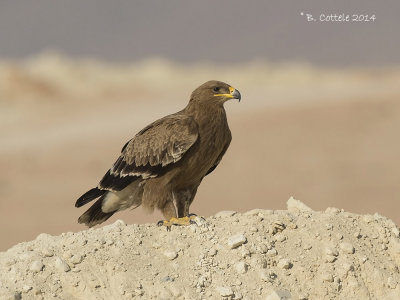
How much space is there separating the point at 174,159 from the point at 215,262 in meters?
1.76

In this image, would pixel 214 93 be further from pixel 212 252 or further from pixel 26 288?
pixel 26 288

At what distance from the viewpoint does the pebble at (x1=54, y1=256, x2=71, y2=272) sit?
1030 centimetres

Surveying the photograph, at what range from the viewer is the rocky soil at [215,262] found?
1011 cm

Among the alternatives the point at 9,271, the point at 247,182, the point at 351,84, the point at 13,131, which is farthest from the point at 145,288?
the point at 351,84

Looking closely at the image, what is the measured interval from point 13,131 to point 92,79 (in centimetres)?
1971

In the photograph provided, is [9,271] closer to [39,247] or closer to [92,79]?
[39,247]

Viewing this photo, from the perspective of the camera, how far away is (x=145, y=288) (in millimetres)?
10086

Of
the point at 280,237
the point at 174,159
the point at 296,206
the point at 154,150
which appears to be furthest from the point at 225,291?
the point at 154,150

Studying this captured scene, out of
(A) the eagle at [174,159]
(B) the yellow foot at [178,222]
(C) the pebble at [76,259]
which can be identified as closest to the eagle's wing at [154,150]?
(A) the eagle at [174,159]

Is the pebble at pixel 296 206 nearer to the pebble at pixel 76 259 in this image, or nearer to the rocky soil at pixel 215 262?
the rocky soil at pixel 215 262

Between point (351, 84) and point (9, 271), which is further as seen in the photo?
point (351, 84)

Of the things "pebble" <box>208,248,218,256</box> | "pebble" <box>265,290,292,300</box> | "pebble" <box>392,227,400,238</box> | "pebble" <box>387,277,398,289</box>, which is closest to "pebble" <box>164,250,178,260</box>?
"pebble" <box>208,248,218,256</box>

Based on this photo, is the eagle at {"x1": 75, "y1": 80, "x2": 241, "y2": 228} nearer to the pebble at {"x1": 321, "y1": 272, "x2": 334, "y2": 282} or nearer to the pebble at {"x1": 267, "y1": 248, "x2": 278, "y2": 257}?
the pebble at {"x1": 267, "y1": 248, "x2": 278, "y2": 257}

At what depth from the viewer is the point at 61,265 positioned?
407 inches
